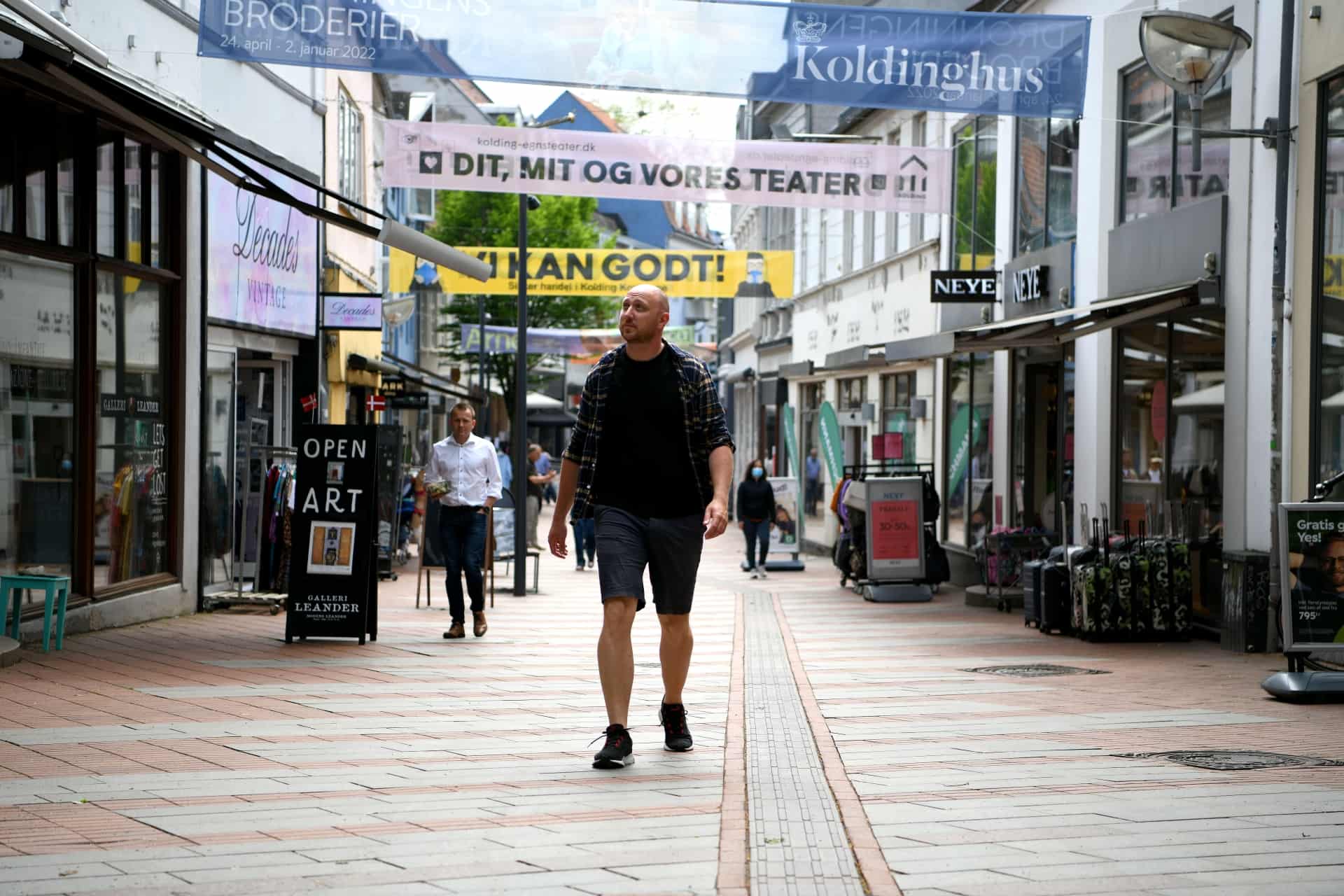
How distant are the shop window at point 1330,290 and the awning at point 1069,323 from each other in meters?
1.13

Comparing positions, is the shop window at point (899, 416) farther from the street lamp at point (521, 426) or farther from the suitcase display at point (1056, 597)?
the suitcase display at point (1056, 597)

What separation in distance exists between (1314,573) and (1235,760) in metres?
3.08

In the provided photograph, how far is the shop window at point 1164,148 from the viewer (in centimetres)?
1398

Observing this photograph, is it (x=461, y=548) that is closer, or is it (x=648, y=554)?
(x=648, y=554)

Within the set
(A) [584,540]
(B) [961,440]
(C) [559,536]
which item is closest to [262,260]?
(A) [584,540]

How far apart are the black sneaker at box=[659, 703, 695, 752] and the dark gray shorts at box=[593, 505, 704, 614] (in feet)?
1.40

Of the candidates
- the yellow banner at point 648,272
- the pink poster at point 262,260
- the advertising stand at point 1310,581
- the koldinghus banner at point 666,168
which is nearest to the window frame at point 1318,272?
the advertising stand at point 1310,581

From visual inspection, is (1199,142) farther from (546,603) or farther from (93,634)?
(93,634)

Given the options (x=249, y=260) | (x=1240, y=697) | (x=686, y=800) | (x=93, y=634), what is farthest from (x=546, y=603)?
(x=686, y=800)

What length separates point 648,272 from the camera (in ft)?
71.4

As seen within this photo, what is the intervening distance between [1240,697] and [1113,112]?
881 cm

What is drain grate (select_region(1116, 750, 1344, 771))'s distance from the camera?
677 centimetres

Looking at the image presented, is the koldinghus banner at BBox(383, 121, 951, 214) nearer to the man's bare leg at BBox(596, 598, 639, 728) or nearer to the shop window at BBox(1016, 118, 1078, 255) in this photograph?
the shop window at BBox(1016, 118, 1078, 255)

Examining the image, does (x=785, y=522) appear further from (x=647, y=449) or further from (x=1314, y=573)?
(x=647, y=449)
